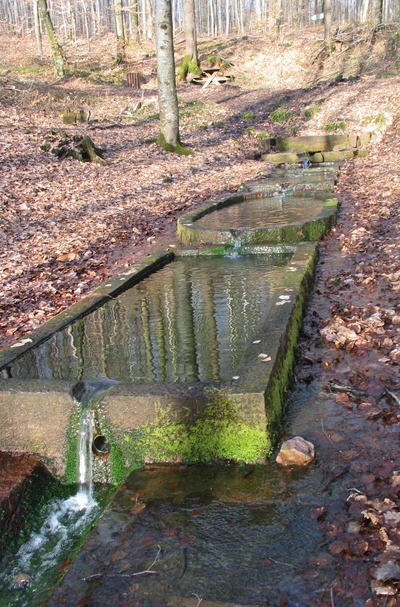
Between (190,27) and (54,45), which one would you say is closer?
(54,45)

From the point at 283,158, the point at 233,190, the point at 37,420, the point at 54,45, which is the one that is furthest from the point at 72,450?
the point at 54,45

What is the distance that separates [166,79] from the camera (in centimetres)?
1332

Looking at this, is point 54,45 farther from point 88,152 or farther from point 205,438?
point 205,438

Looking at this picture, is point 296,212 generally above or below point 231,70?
below

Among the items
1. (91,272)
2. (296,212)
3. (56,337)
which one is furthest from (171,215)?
(56,337)

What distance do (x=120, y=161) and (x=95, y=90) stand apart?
11879 mm

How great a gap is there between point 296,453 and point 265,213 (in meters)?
6.52

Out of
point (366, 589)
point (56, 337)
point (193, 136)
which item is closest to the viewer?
point (366, 589)

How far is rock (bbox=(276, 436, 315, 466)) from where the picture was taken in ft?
9.20

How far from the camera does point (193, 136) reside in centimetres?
1720

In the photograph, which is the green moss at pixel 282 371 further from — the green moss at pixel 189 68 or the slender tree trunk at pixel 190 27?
the slender tree trunk at pixel 190 27

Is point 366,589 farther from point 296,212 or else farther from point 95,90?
point 95,90

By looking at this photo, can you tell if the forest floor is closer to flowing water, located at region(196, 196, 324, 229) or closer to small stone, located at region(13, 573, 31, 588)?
flowing water, located at region(196, 196, 324, 229)

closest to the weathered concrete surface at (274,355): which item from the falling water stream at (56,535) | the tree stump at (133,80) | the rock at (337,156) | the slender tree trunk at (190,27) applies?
the falling water stream at (56,535)
